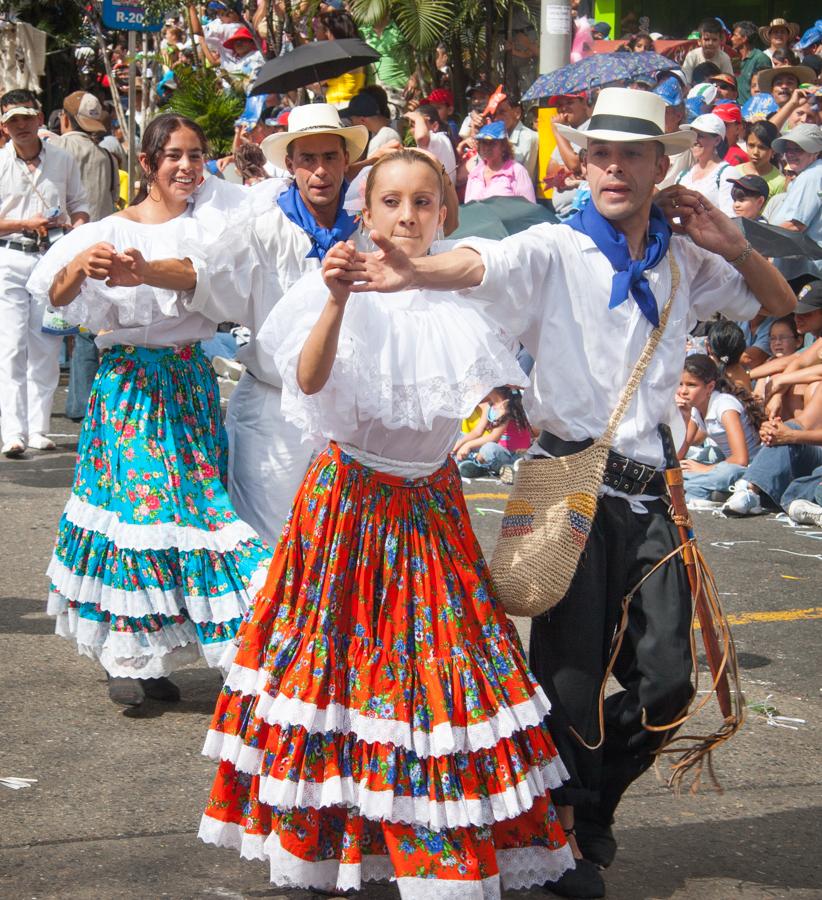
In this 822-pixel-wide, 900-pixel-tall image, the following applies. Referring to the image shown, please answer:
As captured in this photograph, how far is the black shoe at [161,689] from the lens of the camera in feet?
18.0

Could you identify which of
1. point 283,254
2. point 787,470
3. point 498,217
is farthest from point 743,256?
point 498,217

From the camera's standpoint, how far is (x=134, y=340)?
17.9 feet

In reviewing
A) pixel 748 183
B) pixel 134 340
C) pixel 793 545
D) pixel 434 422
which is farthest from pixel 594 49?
pixel 434 422

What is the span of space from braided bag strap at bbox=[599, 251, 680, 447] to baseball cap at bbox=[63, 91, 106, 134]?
1292 centimetres

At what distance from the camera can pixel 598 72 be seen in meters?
10.2

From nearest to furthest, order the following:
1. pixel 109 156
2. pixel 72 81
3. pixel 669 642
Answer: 1. pixel 669 642
2. pixel 109 156
3. pixel 72 81

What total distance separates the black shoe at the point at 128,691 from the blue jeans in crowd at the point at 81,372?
6.83 m

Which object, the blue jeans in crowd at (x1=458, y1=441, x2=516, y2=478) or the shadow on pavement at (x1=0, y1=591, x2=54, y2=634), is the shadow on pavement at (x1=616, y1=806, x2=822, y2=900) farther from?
the blue jeans in crowd at (x1=458, y1=441, x2=516, y2=478)

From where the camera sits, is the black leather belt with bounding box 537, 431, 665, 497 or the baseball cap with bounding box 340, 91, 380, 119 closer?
the black leather belt with bounding box 537, 431, 665, 497

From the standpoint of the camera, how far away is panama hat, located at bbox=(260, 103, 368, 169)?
5.08 metres

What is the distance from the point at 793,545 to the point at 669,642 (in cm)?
481

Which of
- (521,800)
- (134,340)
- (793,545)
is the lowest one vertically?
(793,545)

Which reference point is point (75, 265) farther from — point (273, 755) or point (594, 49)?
point (594, 49)

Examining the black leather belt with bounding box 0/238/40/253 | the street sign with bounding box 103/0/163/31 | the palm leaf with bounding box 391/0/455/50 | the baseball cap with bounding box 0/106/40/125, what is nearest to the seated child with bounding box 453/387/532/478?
the black leather belt with bounding box 0/238/40/253
